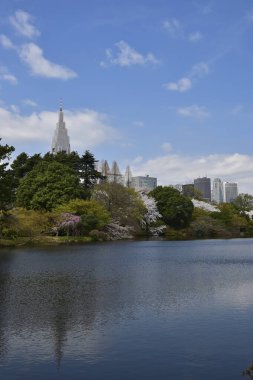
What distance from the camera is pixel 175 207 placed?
7938 centimetres

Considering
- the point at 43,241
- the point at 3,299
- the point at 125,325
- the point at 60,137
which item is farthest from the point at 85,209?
the point at 60,137

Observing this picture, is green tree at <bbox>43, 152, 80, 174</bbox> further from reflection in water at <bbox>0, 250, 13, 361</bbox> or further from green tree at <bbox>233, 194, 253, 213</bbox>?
green tree at <bbox>233, 194, 253, 213</bbox>

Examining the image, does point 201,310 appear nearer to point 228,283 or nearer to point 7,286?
point 228,283

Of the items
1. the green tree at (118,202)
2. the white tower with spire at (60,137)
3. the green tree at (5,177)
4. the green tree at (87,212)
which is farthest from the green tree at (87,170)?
the white tower with spire at (60,137)

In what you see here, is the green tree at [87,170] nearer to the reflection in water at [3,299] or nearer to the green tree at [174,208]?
the green tree at [174,208]

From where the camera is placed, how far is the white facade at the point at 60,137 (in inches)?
6791

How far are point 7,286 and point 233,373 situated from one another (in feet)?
44.2

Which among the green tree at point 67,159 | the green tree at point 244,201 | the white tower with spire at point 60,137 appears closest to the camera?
the green tree at point 67,159

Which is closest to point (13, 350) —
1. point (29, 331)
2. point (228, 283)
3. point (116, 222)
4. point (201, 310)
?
point (29, 331)

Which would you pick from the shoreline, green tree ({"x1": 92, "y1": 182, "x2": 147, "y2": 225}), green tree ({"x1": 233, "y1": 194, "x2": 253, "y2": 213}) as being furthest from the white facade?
the shoreline

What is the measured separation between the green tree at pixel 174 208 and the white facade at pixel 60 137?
96605 millimetres

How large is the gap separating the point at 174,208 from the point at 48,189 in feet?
88.7

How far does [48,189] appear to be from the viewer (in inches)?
2421

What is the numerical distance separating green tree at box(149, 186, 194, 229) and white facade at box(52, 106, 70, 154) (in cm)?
9660
